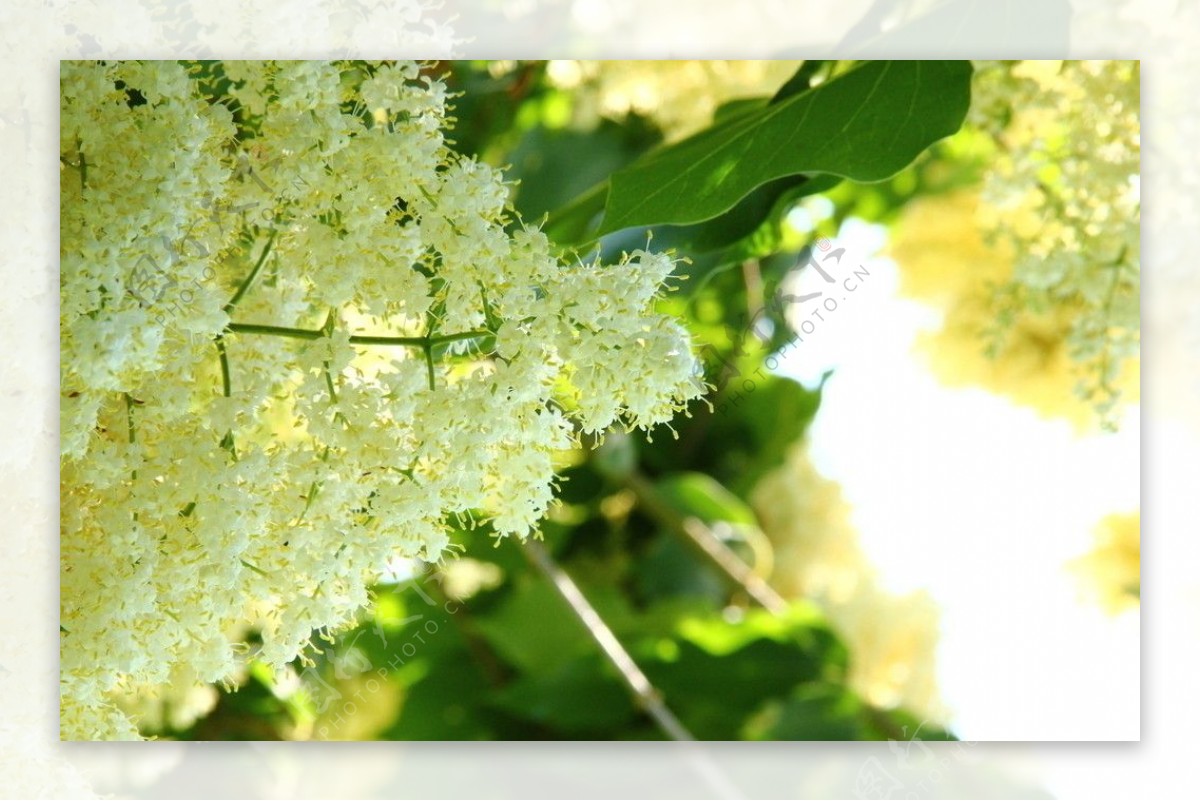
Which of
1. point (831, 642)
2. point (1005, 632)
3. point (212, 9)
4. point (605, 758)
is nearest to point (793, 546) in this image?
point (831, 642)

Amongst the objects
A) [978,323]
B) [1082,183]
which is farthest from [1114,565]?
[1082,183]

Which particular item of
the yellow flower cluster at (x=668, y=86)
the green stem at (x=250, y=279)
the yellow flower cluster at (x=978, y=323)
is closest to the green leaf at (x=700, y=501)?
the yellow flower cluster at (x=978, y=323)

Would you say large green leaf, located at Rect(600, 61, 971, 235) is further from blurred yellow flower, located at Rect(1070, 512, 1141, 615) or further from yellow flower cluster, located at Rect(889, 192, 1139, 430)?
blurred yellow flower, located at Rect(1070, 512, 1141, 615)

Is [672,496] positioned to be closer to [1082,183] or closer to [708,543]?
[708,543]

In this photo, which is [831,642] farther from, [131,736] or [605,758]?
[131,736]

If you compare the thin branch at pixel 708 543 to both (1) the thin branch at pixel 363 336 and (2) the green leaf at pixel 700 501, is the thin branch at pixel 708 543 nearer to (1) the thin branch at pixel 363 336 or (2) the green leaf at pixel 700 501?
(2) the green leaf at pixel 700 501

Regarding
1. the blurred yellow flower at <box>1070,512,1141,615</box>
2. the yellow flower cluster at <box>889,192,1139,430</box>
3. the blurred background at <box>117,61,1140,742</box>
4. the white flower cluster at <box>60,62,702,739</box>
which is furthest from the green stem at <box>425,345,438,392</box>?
the blurred yellow flower at <box>1070,512,1141,615</box>

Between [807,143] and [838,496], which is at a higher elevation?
[807,143]
